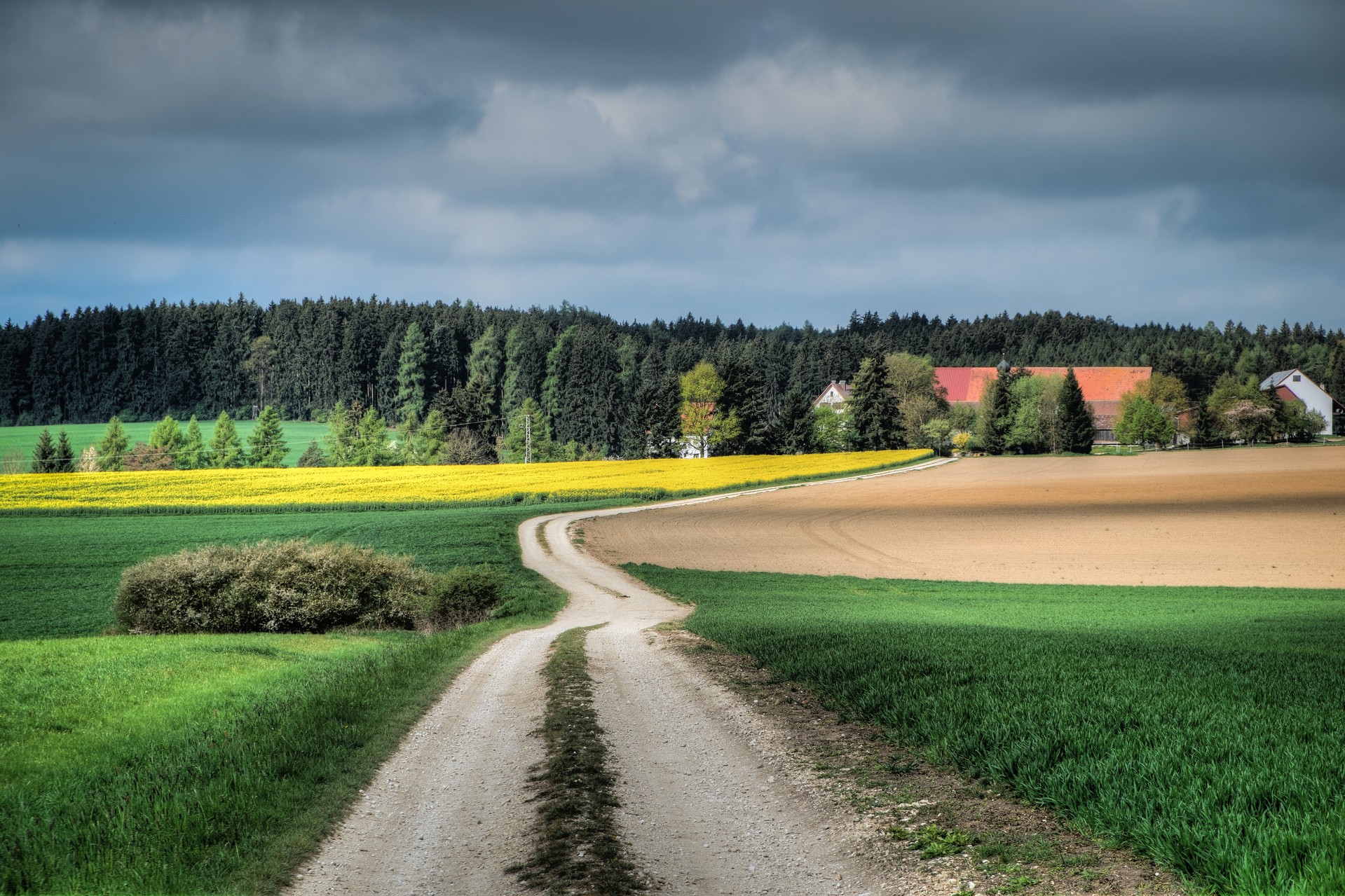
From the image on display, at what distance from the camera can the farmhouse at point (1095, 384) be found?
12625 centimetres

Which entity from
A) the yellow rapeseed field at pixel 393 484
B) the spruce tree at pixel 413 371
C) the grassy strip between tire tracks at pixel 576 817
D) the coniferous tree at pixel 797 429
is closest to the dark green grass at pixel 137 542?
the yellow rapeseed field at pixel 393 484

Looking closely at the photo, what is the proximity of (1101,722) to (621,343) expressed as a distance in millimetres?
144491

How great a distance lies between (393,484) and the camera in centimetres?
7012

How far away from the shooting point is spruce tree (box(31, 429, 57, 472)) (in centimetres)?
8675

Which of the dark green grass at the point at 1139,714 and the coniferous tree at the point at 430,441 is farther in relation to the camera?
the coniferous tree at the point at 430,441

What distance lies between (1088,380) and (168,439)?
129m

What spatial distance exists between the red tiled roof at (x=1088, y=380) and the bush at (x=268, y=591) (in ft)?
376

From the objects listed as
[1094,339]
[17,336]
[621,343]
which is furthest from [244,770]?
[1094,339]

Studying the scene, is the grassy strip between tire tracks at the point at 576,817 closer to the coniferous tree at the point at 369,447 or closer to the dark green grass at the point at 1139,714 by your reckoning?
the dark green grass at the point at 1139,714

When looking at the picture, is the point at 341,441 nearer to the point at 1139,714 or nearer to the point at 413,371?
the point at 413,371

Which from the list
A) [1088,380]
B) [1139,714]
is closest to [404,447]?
[1139,714]

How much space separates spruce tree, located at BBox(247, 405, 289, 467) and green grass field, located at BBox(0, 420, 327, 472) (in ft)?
16.5

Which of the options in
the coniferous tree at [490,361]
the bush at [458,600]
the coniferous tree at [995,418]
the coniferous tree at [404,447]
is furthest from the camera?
the coniferous tree at [490,361]

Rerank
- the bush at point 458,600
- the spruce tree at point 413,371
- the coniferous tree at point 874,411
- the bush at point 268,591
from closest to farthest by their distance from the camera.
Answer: the bush at point 268,591
the bush at point 458,600
the coniferous tree at point 874,411
the spruce tree at point 413,371
